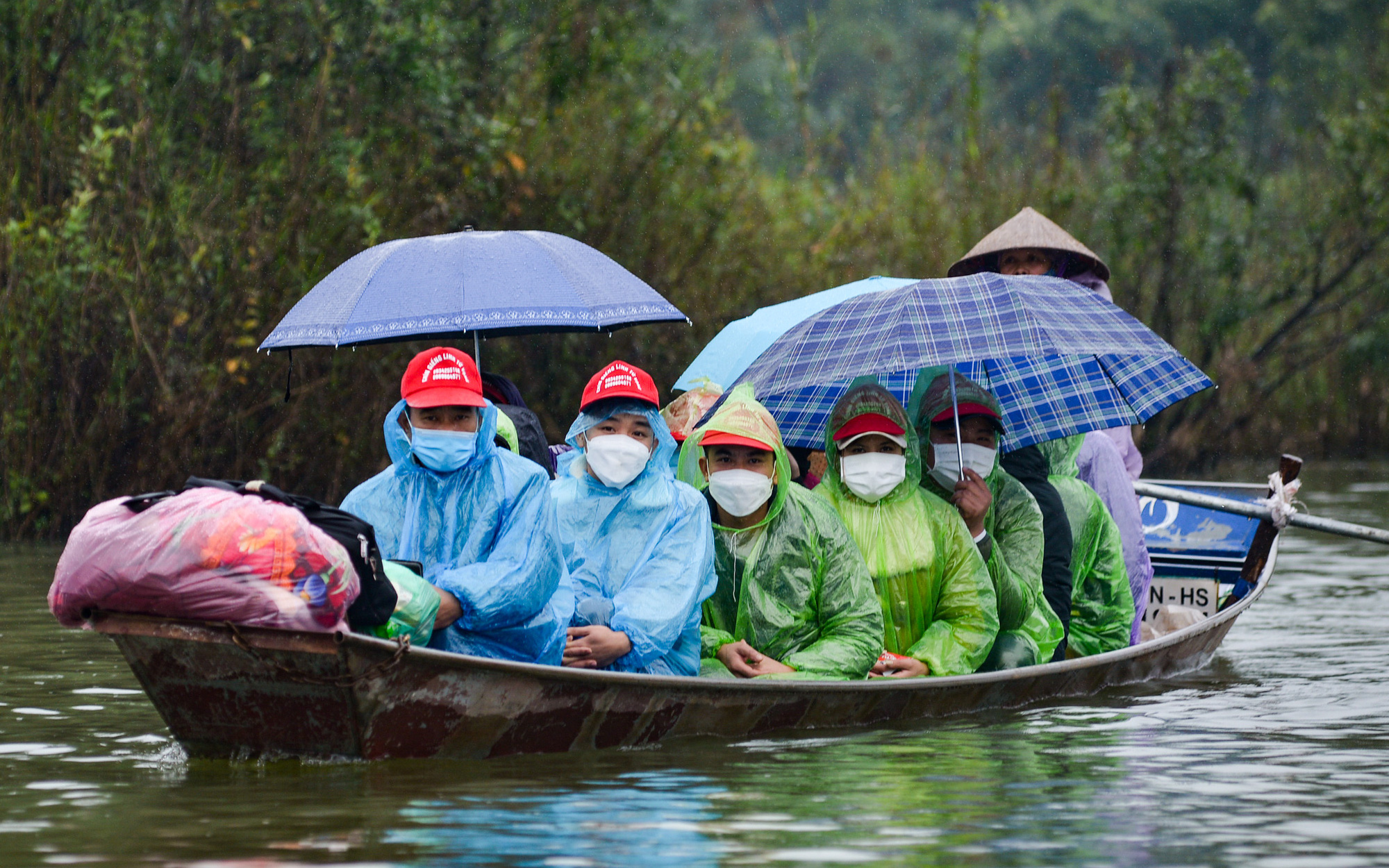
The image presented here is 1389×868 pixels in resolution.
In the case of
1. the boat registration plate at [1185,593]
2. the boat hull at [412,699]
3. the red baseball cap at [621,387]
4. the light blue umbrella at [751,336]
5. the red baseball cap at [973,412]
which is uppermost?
the light blue umbrella at [751,336]

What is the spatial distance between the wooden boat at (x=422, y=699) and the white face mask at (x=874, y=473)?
73cm

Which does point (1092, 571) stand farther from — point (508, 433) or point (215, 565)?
point (215, 565)

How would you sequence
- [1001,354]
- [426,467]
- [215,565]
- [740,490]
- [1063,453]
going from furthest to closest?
[1063,453] → [1001,354] → [740,490] → [426,467] → [215,565]

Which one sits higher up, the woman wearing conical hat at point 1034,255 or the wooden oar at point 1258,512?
the woman wearing conical hat at point 1034,255

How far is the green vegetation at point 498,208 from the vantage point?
1409 cm

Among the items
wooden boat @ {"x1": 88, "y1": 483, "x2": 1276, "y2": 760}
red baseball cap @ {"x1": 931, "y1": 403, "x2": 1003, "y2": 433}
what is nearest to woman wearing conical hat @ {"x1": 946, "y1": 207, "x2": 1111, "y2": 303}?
red baseball cap @ {"x1": 931, "y1": 403, "x2": 1003, "y2": 433}

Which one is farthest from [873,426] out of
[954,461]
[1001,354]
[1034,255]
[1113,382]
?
[1034,255]

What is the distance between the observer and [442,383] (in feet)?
20.8

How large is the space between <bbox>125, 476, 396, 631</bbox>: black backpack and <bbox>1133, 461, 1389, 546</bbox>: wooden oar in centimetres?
546

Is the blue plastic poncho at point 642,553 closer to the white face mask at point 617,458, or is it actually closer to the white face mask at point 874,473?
the white face mask at point 617,458

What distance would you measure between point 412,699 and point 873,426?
84.6 inches

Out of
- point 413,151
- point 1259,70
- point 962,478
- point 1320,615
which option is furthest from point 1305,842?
point 1259,70

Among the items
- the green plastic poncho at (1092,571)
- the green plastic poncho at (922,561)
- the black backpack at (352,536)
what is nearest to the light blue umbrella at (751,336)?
the green plastic poncho at (1092,571)

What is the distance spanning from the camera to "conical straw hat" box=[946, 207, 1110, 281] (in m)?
10.5
